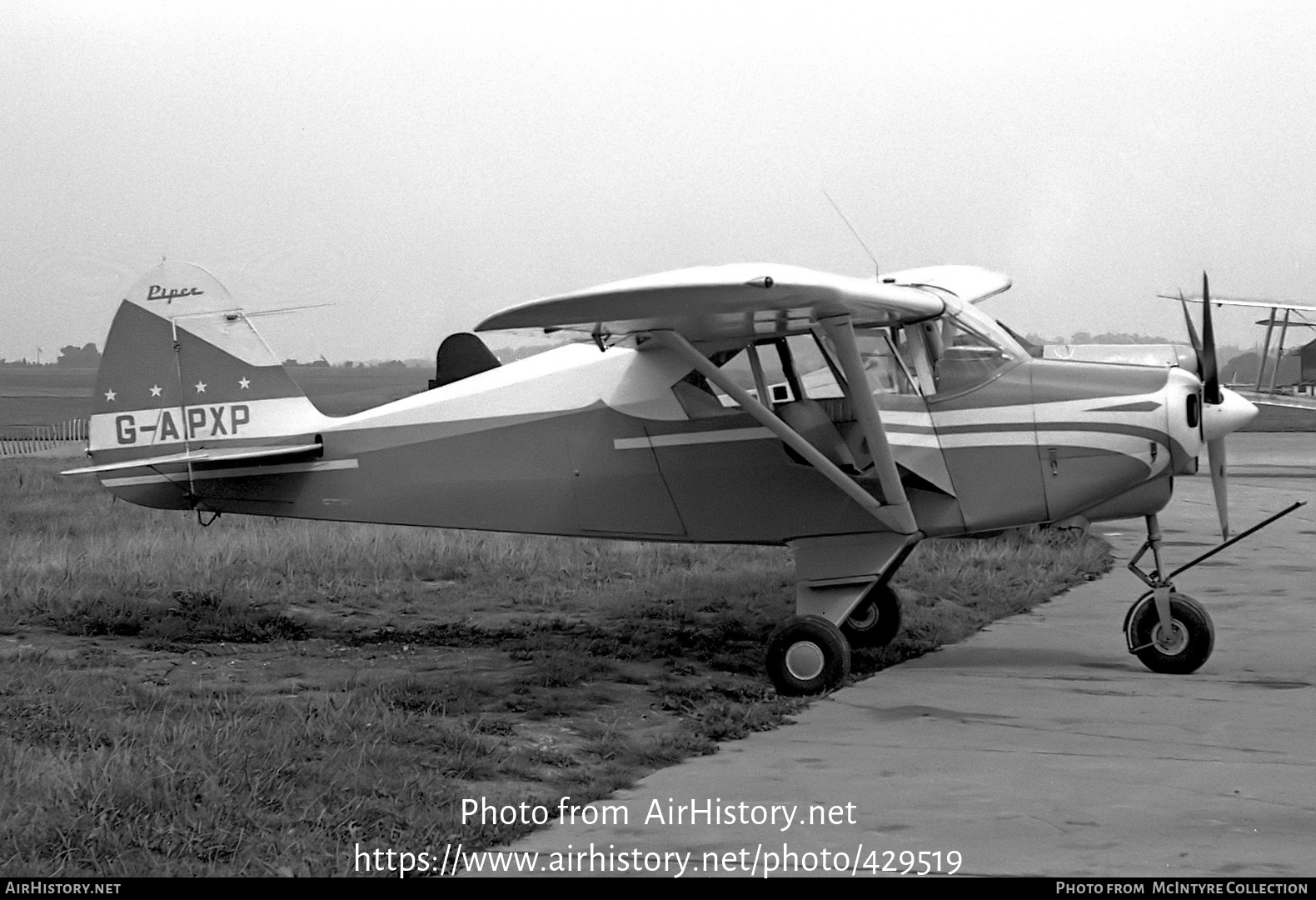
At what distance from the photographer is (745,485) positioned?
8.84 metres

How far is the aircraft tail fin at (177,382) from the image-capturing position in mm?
10141

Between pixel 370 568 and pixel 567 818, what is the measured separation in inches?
288

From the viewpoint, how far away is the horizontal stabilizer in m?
9.86

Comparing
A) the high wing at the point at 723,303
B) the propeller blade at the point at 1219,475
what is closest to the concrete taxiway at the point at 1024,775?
the propeller blade at the point at 1219,475

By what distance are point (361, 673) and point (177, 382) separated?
10.2ft

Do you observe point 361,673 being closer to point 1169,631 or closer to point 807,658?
point 807,658

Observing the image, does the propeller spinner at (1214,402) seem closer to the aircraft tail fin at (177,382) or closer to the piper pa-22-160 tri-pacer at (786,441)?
the piper pa-22-160 tri-pacer at (786,441)

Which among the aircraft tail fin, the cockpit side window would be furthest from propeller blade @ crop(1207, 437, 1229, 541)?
the aircraft tail fin

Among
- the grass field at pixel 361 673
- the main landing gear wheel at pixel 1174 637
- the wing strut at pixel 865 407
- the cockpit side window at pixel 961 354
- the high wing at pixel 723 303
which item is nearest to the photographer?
the grass field at pixel 361 673

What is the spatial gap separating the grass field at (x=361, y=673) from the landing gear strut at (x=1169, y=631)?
150 cm

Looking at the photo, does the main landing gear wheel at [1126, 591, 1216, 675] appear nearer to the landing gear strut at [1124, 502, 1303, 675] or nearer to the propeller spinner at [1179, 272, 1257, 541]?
the landing gear strut at [1124, 502, 1303, 675]

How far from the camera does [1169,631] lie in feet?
27.6

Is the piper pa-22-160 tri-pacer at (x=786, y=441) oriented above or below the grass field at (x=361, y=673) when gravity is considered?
above

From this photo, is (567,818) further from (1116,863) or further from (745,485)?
(745,485)
